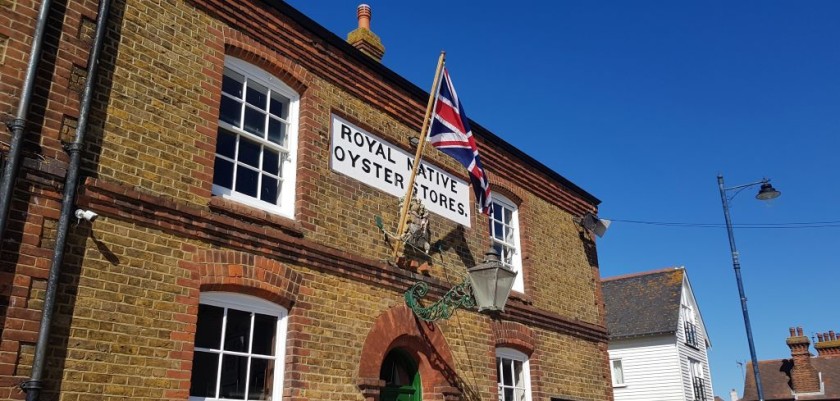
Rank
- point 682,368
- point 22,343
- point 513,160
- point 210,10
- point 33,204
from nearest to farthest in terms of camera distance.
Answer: point 22,343 < point 33,204 < point 210,10 < point 513,160 < point 682,368

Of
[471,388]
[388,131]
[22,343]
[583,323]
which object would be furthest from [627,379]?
[22,343]

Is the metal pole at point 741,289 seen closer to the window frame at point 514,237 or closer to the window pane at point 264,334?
the window frame at point 514,237

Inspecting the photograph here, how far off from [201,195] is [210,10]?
7.44ft

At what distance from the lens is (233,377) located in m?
7.02

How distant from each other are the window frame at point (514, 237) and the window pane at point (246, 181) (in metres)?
4.96

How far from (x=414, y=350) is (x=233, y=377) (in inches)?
117

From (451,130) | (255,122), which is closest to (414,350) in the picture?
(451,130)

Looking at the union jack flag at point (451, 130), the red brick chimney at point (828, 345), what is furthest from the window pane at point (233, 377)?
the red brick chimney at point (828, 345)

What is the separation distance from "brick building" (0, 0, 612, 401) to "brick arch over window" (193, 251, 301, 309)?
21mm

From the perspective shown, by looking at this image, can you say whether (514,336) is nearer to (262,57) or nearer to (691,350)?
(262,57)

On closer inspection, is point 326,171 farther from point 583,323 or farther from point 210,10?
point 583,323

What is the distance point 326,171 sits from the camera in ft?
28.3

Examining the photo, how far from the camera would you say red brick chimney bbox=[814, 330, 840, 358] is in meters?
38.3

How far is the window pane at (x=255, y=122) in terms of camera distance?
807 centimetres
